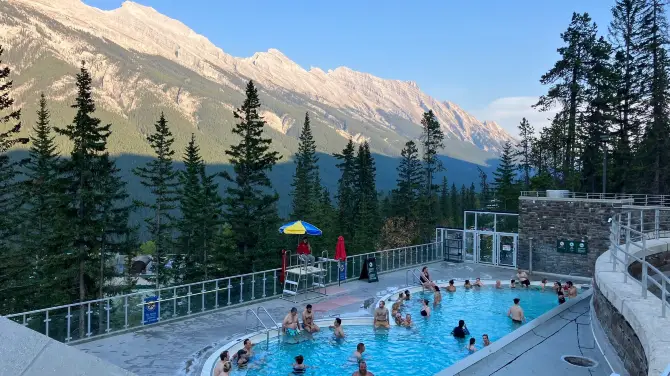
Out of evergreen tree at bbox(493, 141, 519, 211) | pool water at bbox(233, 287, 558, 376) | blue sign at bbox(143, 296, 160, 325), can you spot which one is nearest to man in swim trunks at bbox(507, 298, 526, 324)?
pool water at bbox(233, 287, 558, 376)

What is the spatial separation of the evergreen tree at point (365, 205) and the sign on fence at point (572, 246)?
30.5 meters

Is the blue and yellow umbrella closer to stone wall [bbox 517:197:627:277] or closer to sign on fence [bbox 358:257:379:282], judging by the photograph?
sign on fence [bbox 358:257:379:282]

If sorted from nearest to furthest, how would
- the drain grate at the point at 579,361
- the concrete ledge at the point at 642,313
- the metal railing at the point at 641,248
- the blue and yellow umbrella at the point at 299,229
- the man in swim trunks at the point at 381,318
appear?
1. the concrete ledge at the point at 642,313
2. the metal railing at the point at 641,248
3. the drain grate at the point at 579,361
4. the man in swim trunks at the point at 381,318
5. the blue and yellow umbrella at the point at 299,229

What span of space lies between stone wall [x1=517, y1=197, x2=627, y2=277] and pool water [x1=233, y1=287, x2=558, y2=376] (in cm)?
553

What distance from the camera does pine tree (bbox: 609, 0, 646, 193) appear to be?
117ft

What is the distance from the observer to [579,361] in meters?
7.91

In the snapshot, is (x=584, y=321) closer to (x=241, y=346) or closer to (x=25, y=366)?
(x=241, y=346)

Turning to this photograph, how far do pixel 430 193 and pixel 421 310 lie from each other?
37.1 meters

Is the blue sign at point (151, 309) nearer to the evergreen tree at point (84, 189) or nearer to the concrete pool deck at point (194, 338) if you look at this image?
the concrete pool deck at point (194, 338)

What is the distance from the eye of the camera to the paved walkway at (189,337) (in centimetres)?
1041

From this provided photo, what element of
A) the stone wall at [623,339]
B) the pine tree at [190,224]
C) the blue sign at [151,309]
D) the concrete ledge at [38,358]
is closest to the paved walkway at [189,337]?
the blue sign at [151,309]

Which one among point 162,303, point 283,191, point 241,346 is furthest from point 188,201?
point 283,191

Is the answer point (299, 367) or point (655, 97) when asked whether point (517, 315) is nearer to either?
point (299, 367)

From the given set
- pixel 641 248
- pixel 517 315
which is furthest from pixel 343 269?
pixel 641 248
